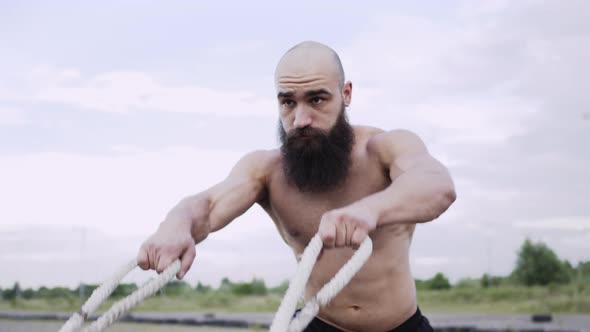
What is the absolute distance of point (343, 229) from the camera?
192cm

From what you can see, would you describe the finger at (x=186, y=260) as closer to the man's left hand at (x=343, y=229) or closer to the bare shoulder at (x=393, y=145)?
the man's left hand at (x=343, y=229)

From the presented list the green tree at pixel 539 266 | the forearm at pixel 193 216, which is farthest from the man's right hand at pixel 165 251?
the green tree at pixel 539 266

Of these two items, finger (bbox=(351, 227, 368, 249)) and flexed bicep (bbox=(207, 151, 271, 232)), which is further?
flexed bicep (bbox=(207, 151, 271, 232))

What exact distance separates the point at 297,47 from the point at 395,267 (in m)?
0.95

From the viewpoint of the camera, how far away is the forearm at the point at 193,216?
8.14ft

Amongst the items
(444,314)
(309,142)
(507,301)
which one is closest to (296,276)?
(309,142)

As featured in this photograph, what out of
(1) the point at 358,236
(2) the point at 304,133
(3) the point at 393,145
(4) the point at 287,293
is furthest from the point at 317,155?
(4) the point at 287,293

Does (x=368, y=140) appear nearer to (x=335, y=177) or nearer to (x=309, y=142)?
(x=335, y=177)

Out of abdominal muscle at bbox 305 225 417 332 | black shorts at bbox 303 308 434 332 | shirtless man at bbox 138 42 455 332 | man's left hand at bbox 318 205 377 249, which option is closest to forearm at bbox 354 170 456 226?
shirtless man at bbox 138 42 455 332

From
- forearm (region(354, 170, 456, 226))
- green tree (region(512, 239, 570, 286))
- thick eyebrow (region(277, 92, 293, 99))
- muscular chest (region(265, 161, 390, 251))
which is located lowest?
forearm (region(354, 170, 456, 226))

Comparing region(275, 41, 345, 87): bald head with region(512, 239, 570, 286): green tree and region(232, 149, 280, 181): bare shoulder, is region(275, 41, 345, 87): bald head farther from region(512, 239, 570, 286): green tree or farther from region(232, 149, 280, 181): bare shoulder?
region(512, 239, 570, 286): green tree

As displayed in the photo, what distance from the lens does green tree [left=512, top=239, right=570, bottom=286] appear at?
2108 centimetres

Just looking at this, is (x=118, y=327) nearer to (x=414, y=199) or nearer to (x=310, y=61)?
(x=310, y=61)

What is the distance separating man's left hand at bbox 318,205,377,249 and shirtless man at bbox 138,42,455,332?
0.19m
